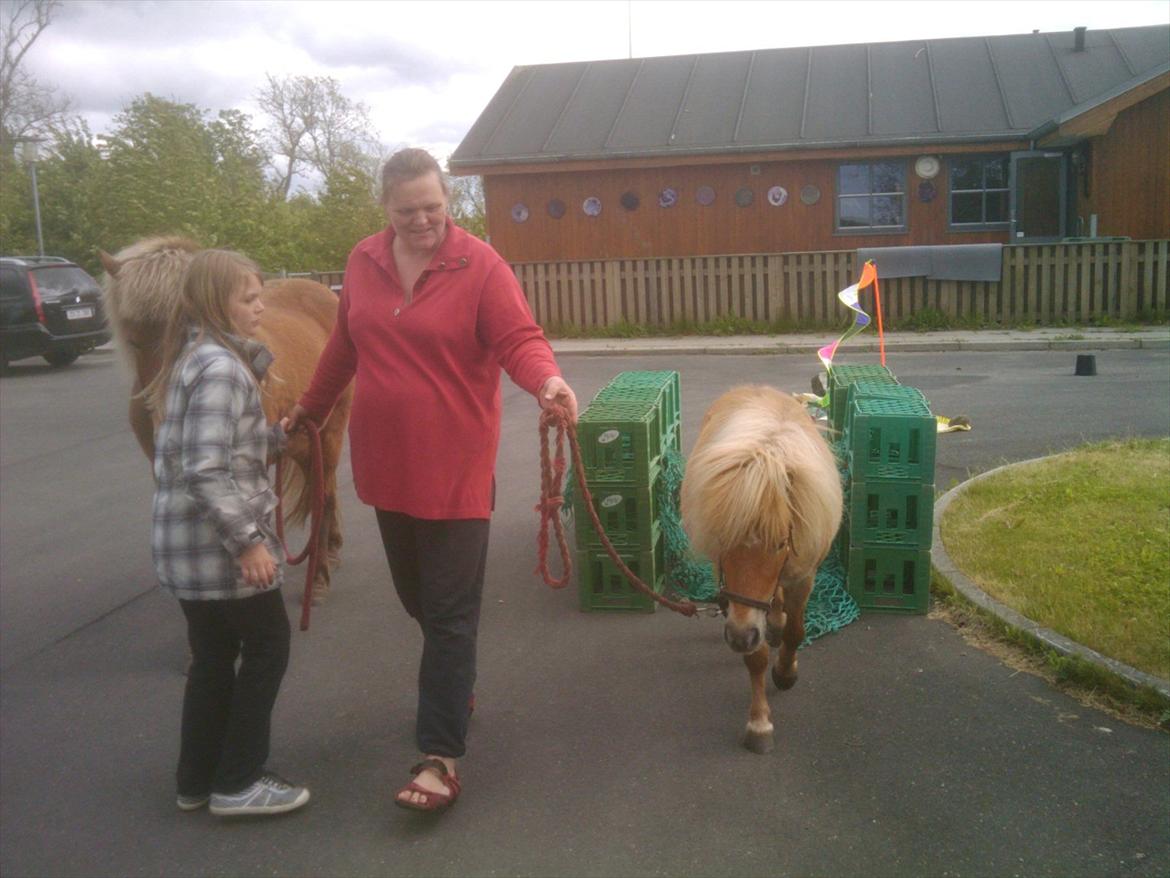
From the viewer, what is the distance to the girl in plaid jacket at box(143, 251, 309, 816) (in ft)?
11.1

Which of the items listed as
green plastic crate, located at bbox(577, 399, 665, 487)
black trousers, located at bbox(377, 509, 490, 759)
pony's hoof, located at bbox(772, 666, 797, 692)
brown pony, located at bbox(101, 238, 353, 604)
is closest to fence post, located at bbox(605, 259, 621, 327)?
brown pony, located at bbox(101, 238, 353, 604)

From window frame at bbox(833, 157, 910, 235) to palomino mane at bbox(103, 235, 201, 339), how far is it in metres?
20.6

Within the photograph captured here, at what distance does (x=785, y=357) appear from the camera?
16.8 meters

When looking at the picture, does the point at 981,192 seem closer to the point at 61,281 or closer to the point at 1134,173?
the point at 1134,173

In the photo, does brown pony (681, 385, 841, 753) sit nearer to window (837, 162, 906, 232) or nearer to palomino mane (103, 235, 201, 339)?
palomino mane (103, 235, 201, 339)

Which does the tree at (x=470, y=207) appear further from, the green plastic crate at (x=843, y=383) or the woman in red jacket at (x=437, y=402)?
the woman in red jacket at (x=437, y=402)

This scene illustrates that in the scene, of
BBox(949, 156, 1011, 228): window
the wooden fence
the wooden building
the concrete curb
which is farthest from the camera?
BBox(949, 156, 1011, 228): window

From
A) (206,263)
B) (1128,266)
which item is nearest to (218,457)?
(206,263)

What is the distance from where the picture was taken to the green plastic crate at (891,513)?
18.0 feet

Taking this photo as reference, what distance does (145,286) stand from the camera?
4.12m

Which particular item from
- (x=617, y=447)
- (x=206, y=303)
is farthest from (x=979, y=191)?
(x=206, y=303)

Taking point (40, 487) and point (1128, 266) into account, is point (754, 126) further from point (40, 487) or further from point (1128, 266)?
point (40, 487)

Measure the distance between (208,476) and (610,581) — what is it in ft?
9.48

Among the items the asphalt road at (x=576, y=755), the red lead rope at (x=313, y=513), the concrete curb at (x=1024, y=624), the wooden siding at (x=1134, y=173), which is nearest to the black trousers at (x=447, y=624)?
the asphalt road at (x=576, y=755)
